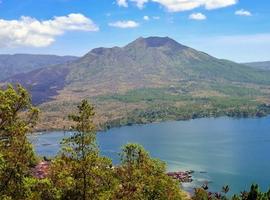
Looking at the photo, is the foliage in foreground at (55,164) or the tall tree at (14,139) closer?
the tall tree at (14,139)

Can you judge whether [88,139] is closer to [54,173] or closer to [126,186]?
[54,173]

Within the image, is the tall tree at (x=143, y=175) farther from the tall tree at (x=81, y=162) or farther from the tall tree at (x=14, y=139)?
the tall tree at (x=14, y=139)

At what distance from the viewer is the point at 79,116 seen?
Result: 112 ft

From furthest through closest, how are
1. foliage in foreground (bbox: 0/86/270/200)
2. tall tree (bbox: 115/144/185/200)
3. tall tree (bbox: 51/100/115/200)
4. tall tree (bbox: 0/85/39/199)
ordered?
tall tree (bbox: 115/144/185/200)
tall tree (bbox: 51/100/115/200)
foliage in foreground (bbox: 0/86/270/200)
tall tree (bbox: 0/85/39/199)

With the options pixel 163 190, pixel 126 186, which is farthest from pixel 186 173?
pixel 126 186

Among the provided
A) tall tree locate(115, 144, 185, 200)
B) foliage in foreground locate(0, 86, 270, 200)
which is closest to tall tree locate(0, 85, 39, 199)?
foliage in foreground locate(0, 86, 270, 200)

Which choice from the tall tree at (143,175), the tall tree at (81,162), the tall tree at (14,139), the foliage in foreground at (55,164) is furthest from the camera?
the tall tree at (143,175)

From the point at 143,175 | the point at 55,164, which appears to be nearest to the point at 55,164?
the point at 55,164

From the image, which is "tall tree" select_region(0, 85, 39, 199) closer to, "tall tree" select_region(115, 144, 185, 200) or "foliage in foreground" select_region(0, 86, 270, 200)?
"foliage in foreground" select_region(0, 86, 270, 200)

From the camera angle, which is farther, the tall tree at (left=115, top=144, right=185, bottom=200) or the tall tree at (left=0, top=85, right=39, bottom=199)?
the tall tree at (left=115, top=144, right=185, bottom=200)

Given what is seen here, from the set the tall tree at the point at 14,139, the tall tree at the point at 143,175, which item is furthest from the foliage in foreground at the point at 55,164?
the tall tree at the point at 143,175

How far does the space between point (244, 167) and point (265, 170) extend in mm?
10363

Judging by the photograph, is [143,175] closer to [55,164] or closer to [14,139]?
[55,164]

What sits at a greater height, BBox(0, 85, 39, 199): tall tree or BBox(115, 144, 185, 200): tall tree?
BBox(0, 85, 39, 199): tall tree
